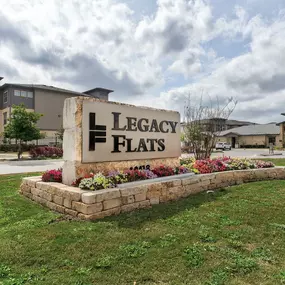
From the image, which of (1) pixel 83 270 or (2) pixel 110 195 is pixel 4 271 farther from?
(2) pixel 110 195

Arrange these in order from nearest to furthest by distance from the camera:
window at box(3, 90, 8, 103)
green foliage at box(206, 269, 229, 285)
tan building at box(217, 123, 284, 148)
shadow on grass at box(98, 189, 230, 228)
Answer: green foliage at box(206, 269, 229, 285), shadow on grass at box(98, 189, 230, 228), window at box(3, 90, 8, 103), tan building at box(217, 123, 284, 148)

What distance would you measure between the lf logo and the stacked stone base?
1161 millimetres

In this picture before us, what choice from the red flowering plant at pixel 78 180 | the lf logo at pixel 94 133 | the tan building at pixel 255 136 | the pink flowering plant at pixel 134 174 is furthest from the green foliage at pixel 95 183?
the tan building at pixel 255 136

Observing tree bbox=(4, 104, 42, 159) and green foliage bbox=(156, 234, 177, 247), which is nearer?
green foliage bbox=(156, 234, 177, 247)

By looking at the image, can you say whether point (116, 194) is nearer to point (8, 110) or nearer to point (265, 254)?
point (265, 254)

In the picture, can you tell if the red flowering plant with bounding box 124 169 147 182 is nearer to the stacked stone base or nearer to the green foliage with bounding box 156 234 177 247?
the stacked stone base

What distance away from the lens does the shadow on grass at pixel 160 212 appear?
179 inches

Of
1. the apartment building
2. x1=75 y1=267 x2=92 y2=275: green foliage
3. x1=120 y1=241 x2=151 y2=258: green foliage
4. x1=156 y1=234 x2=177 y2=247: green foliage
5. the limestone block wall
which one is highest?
the apartment building

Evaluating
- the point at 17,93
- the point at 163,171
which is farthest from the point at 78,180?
the point at 17,93

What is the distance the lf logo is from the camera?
5.91 m

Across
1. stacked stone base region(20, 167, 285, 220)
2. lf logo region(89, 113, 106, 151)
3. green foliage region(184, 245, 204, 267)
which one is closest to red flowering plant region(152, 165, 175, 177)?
stacked stone base region(20, 167, 285, 220)

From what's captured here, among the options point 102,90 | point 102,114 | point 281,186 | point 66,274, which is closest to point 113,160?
point 102,114

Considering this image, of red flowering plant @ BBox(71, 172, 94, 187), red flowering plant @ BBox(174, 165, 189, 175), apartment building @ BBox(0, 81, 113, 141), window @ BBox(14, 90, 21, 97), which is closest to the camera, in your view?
red flowering plant @ BBox(71, 172, 94, 187)

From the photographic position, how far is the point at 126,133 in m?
6.73
